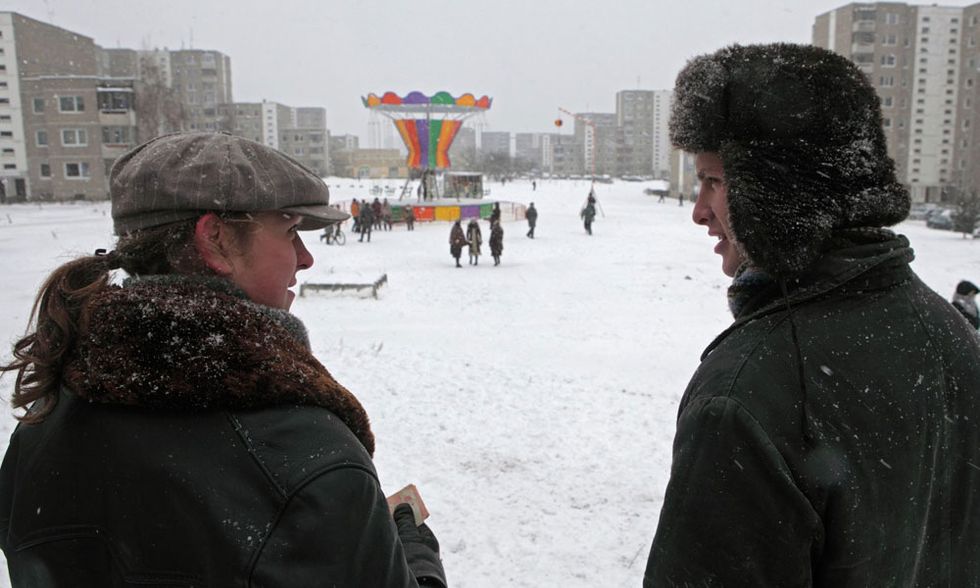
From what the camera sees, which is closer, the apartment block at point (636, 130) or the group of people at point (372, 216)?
the group of people at point (372, 216)

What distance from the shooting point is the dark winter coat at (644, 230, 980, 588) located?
4.67ft

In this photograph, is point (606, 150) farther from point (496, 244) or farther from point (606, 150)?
point (496, 244)

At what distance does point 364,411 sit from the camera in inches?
59.9

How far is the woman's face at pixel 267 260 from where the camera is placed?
1608 millimetres

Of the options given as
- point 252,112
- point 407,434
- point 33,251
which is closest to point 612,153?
point 252,112

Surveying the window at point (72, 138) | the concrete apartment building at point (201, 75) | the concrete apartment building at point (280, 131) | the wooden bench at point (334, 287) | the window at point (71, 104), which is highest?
the concrete apartment building at point (201, 75)

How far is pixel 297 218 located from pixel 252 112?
113 metres

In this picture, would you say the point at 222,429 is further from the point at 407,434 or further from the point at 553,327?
the point at 553,327

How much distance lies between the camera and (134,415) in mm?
1330

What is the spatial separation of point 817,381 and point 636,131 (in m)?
160

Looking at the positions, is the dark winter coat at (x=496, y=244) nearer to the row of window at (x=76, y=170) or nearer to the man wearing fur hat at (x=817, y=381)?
the man wearing fur hat at (x=817, y=381)

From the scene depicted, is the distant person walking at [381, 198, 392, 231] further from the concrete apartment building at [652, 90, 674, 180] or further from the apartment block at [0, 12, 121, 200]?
the concrete apartment building at [652, 90, 674, 180]

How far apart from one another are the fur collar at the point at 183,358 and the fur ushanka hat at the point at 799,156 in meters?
1.07

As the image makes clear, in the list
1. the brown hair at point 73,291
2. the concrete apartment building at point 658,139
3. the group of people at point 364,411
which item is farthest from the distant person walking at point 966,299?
the concrete apartment building at point 658,139
